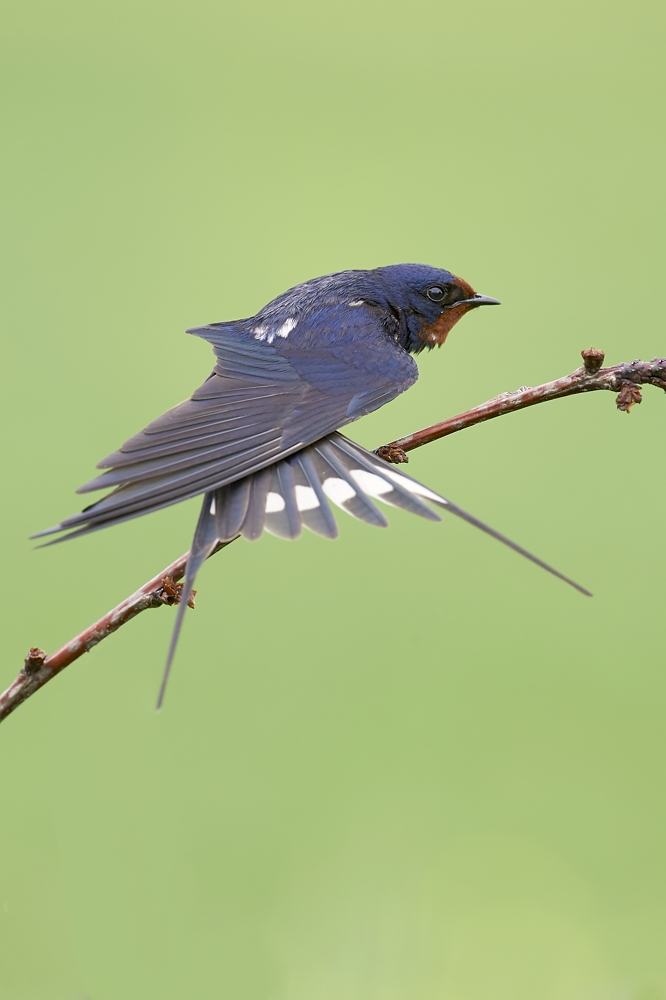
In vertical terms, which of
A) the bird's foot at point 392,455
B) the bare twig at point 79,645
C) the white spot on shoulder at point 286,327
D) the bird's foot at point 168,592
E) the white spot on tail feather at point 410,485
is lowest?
the bare twig at point 79,645

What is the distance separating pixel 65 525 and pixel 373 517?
51 centimetres

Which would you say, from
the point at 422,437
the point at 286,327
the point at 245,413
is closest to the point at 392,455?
the point at 422,437

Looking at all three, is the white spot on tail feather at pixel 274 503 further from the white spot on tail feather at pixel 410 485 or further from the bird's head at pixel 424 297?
the bird's head at pixel 424 297

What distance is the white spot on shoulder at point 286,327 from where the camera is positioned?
7.23ft

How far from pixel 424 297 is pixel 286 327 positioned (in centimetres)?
44

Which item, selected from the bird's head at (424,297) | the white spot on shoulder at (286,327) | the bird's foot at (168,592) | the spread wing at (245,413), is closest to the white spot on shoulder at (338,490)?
the spread wing at (245,413)

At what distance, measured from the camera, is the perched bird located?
61.7 inches

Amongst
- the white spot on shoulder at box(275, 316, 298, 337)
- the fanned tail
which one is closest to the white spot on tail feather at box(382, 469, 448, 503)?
the fanned tail

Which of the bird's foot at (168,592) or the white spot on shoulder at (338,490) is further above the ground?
the white spot on shoulder at (338,490)

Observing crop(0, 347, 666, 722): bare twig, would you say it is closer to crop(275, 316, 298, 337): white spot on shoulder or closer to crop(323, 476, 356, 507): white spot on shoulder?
crop(323, 476, 356, 507): white spot on shoulder

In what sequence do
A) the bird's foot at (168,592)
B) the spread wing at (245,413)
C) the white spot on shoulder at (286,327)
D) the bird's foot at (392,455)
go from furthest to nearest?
the white spot on shoulder at (286,327)
the bird's foot at (392,455)
the spread wing at (245,413)
the bird's foot at (168,592)

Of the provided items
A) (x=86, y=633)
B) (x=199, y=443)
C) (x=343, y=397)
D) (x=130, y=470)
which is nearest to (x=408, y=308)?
(x=343, y=397)

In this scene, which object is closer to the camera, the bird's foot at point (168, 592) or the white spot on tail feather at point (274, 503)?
the bird's foot at point (168, 592)

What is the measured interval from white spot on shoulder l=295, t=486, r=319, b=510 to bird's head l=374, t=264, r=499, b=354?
2.82ft
